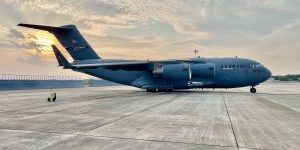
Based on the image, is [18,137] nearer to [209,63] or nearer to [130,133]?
[130,133]

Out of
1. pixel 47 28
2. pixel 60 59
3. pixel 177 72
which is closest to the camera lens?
pixel 60 59

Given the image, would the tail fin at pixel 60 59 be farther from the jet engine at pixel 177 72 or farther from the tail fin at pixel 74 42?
the jet engine at pixel 177 72

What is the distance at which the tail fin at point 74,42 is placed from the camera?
27125mm

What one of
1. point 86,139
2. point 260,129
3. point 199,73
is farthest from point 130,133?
point 199,73

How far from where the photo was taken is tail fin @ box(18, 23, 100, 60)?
27125mm

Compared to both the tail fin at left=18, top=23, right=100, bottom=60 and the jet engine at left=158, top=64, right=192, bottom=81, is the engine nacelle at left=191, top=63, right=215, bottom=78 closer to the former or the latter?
the jet engine at left=158, top=64, right=192, bottom=81

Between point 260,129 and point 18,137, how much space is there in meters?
6.33

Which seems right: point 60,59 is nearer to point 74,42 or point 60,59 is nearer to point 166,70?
point 74,42

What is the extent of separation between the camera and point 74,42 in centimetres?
2733

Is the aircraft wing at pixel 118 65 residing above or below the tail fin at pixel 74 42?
below

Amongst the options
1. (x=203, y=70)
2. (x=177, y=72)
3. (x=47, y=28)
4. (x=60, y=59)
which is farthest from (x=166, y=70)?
(x=47, y=28)

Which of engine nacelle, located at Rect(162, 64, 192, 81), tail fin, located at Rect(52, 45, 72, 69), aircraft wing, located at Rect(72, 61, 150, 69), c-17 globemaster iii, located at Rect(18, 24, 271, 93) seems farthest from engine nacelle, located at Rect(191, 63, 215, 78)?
tail fin, located at Rect(52, 45, 72, 69)

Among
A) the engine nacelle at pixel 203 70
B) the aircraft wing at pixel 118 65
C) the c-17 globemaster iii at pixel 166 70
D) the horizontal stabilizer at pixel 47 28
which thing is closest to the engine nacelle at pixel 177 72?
the c-17 globemaster iii at pixel 166 70

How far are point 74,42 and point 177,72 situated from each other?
12.1 meters
